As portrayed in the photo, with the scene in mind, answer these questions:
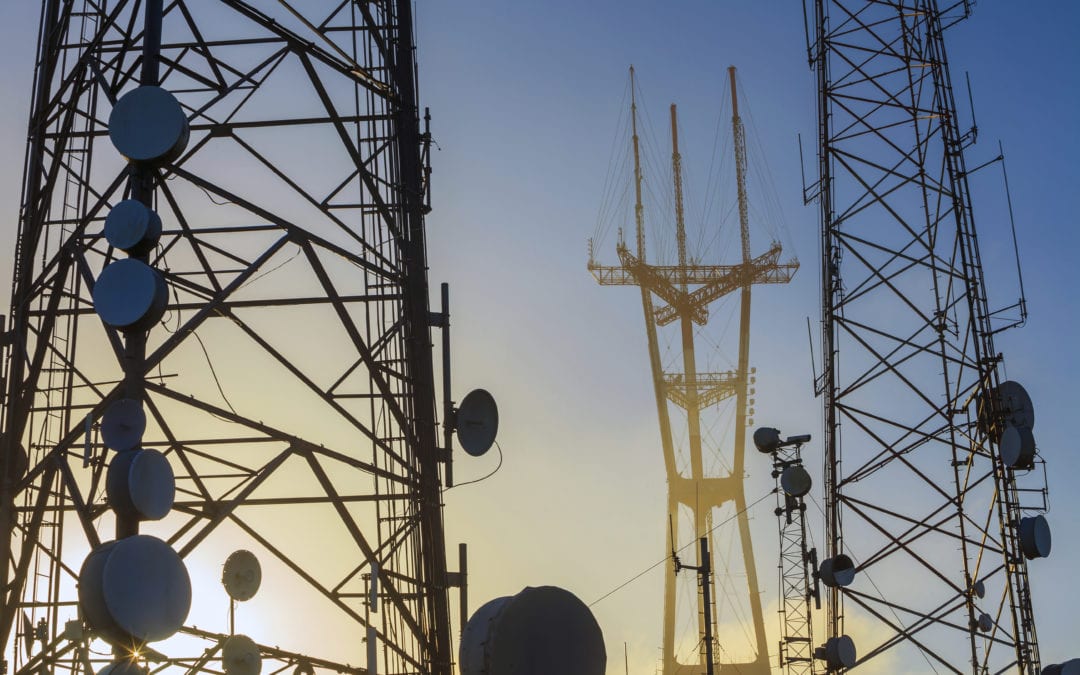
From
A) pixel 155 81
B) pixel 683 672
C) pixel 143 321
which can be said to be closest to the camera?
pixel 143 321

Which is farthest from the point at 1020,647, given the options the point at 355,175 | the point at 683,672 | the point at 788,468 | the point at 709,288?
the point at 709,288

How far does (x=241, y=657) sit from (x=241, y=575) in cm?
337

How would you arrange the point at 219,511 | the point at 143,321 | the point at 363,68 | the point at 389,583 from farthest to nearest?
the point at 363,68 < the point at 389,583 < the point at 219,511 < the point at 143,321

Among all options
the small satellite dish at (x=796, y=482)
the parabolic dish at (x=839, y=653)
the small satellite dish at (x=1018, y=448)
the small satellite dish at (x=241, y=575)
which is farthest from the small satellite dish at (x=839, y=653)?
the small satellite dish at (x=241, y=575)

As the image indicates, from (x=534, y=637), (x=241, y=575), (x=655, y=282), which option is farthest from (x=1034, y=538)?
(x=655, y=282)

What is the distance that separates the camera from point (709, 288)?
213 ft

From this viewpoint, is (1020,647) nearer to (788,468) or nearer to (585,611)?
(788,468)

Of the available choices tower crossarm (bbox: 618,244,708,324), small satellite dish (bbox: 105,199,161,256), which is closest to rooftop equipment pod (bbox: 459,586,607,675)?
small satellite dish (bbox: 105,199,161,256)

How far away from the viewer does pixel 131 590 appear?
1332 centimetres

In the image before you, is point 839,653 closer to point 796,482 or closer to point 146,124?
point 796,482

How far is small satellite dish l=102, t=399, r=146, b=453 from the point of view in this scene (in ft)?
47.7

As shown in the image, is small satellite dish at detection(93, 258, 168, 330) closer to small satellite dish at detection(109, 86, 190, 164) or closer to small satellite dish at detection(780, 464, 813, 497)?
small satellite dish at detection(109, 86, 190, 164)

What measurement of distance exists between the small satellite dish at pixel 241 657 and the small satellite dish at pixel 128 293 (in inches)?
231

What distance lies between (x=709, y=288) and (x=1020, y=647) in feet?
130
